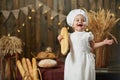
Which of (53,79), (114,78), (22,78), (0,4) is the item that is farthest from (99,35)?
(0,4)

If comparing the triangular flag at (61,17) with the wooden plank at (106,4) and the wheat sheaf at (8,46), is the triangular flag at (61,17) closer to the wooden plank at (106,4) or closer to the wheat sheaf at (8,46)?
the wooden plank at (106,4)

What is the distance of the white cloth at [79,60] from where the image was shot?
1.47 metres

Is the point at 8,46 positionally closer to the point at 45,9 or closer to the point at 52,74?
the point at 52,74

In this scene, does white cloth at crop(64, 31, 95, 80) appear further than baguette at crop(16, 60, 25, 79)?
No

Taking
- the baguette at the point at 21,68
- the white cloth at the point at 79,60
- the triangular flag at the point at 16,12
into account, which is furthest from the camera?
the triangular flag at the point at 16,12

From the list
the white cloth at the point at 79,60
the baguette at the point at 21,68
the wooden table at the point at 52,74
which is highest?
the white cloth at the point at 79,60

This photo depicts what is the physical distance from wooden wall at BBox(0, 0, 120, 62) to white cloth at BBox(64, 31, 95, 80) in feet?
3.09

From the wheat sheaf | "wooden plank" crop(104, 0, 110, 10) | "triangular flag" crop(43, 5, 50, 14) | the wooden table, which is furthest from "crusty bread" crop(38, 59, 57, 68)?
"wooden plank" crop(104, 0, 110, 10)

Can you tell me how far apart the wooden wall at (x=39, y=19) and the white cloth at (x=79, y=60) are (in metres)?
0.94

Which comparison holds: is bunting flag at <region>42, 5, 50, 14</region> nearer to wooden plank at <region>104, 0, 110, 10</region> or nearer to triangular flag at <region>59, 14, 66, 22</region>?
triangular flag at <region>59, 14, 66, 22</region>

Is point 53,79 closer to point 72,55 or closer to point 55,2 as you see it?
point 72,55

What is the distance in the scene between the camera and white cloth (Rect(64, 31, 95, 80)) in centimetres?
147

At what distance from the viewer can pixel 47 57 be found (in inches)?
77.6

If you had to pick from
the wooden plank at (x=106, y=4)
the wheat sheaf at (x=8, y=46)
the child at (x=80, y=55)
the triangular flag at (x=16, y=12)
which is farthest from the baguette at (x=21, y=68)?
the wooden plank at (x=106, y=4)
